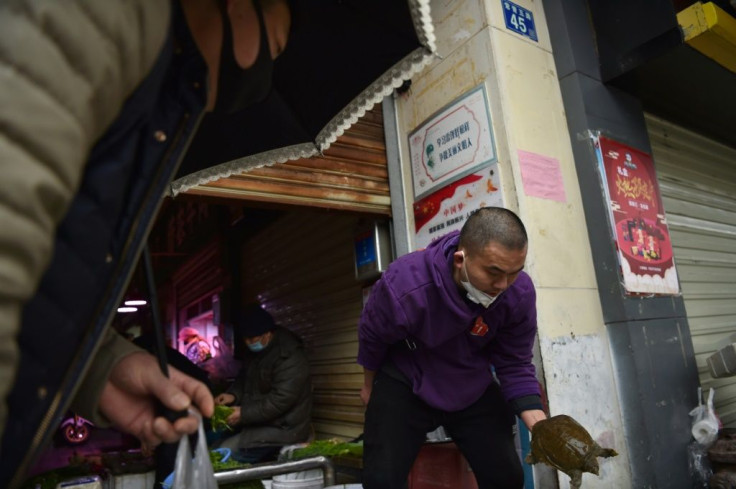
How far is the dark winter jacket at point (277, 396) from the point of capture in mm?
5664

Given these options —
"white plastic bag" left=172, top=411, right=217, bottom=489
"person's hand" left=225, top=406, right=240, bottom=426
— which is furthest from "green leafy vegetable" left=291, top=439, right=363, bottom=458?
"white plastic bag" left=172, top=411, right=217, bottom=489

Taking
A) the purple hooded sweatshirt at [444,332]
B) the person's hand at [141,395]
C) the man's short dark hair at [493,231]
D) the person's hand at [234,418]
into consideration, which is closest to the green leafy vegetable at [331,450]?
the person's hand at [234,418]

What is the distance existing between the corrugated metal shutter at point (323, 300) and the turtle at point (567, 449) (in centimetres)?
345

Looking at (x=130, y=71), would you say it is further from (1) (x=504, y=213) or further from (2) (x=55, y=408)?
(1) (x=504, y=213)

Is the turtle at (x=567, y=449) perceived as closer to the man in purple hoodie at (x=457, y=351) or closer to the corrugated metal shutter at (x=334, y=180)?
the man in purple hoodie at (x=457, y=351)

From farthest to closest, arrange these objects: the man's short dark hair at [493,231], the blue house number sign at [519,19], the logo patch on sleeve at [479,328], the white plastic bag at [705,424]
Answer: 1. the blue house number sign at [519,19]
2. the white plastic bag at [705,424]
3. the logo patch on sleeve at [479,328]
4. the man's short dark hair at [493,231]

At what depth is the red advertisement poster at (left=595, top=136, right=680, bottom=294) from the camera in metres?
4.76

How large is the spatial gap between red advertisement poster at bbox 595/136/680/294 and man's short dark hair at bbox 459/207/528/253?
228 centimetres

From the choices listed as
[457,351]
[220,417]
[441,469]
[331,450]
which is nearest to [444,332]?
[457,351]

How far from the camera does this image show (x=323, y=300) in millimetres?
7000

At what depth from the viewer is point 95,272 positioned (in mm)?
1093

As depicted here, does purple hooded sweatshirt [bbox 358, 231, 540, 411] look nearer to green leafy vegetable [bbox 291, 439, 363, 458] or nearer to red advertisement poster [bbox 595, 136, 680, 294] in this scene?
green leafy vegetable [bbox 291, 439, 363, 458]

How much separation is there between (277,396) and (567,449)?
3.76 m

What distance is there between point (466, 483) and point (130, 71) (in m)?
3.36
